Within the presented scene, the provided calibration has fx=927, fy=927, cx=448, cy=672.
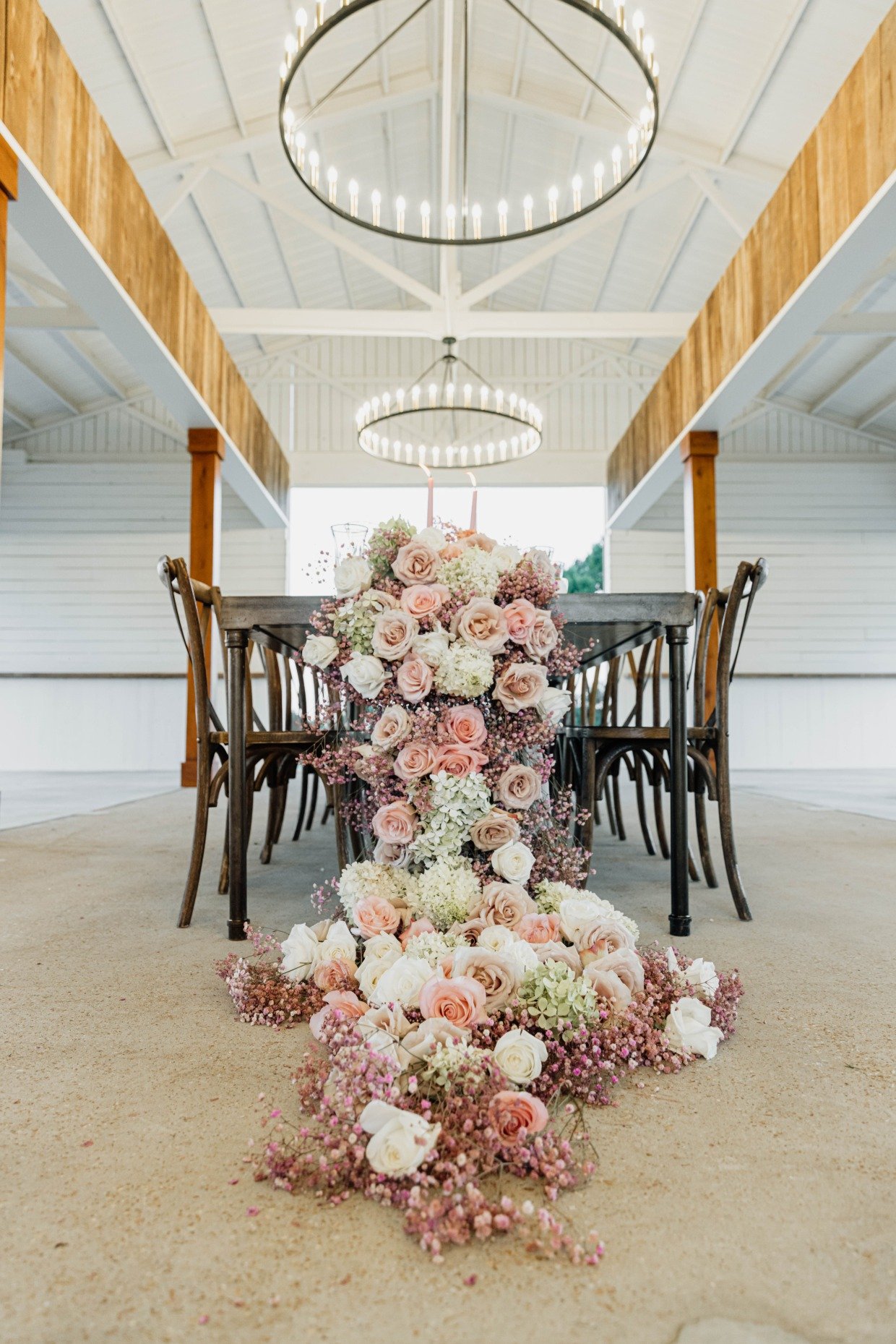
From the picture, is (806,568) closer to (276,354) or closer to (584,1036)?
(276,354)

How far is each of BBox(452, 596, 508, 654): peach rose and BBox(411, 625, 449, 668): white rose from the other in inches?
2.0

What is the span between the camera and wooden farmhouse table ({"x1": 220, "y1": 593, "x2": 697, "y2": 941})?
2277mm

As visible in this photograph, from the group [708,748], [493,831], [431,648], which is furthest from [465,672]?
[708,748]

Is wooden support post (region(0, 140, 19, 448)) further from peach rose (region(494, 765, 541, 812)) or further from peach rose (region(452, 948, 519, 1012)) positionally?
peach rose (region(452, 948, 519, 1012))

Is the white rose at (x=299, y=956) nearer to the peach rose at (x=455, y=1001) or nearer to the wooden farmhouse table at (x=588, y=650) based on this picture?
the peach rose at (x=455, y=1001)

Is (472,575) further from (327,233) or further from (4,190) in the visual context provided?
(327,233)

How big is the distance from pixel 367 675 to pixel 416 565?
0.26 m

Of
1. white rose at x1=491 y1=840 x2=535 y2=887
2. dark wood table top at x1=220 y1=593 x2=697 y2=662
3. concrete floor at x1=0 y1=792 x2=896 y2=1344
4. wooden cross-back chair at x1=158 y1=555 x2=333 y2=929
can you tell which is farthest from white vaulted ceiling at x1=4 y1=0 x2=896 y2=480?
concrete floor at x1=0 y1=792 x2=896 y2=1344

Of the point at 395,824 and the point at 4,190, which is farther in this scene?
the point at 4,190

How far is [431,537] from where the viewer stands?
6.71ft

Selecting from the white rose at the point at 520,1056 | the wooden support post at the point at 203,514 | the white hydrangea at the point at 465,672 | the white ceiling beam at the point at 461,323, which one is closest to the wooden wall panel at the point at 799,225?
the white ceiling beam at the point at 461,323

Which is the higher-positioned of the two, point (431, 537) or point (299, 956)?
point (431, 537)

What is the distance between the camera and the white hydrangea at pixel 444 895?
1810 millimetres

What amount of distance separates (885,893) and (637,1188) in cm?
205
